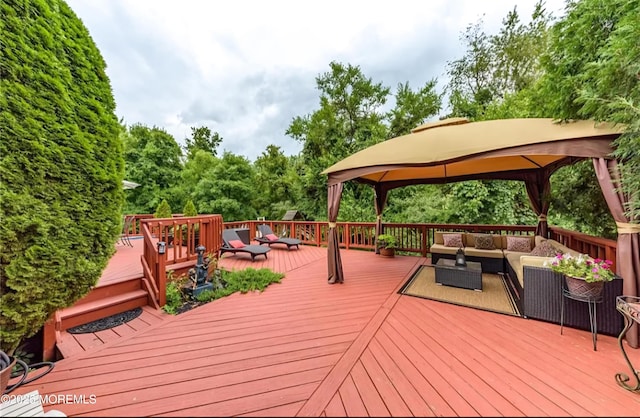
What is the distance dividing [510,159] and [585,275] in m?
3.45

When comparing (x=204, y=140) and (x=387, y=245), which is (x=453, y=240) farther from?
(x=204, y=140)

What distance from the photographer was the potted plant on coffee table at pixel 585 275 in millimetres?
2266

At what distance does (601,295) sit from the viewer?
7.74 feet

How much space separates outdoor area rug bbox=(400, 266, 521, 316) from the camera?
126 inches

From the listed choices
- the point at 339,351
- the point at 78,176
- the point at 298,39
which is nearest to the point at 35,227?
the point at 78,176

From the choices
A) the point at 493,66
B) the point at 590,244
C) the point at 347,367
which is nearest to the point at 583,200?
the point at 590,244

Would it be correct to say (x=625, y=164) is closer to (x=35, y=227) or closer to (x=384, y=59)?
(x=35, y=227)

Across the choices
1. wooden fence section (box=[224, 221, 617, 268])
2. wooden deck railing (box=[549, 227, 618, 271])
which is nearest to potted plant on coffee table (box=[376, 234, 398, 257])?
wooden fence section (box=[224, 221, 617, 268])

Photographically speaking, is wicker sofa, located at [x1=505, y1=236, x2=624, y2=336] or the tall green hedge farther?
wicker sofa, located at [x1=505, y1=236, x2=624, y2=336]

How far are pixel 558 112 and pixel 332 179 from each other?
11.6ft

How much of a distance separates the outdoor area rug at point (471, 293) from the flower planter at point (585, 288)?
2.57 feet

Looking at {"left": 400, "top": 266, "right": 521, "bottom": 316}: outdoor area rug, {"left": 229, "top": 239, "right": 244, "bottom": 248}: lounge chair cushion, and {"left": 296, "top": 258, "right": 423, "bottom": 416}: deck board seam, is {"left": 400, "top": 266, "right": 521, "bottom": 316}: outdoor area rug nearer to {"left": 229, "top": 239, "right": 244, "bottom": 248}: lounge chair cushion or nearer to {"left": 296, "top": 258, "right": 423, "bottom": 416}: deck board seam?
{"left": 296, "top": 258, "right": 423, "bottom": 416}: deck board seam

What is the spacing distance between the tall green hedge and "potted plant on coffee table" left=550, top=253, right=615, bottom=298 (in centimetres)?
491

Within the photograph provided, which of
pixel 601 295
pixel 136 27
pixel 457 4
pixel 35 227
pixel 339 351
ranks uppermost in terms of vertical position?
pixel 457 4
